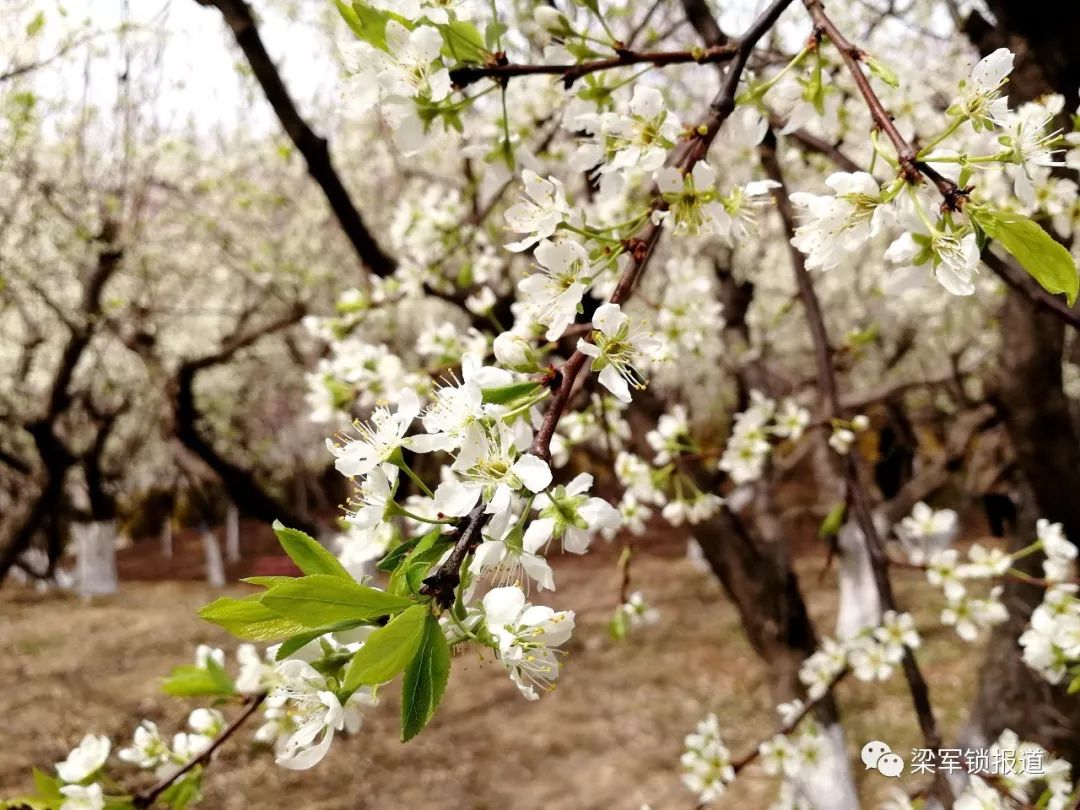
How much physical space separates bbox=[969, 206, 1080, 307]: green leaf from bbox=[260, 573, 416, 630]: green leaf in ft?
1.80

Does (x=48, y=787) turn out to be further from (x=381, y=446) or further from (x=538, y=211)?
(x=538, y=211)

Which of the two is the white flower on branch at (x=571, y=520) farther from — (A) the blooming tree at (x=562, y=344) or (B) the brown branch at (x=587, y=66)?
(B) the brown branch at (x=587, y=66)

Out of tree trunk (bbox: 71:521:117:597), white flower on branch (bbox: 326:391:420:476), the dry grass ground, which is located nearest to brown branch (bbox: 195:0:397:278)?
white flower on branch (bbox: 326:391:420:476)

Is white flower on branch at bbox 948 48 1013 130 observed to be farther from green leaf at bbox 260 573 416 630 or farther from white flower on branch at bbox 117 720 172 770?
white flower on branch at bbox 117 720 172 770

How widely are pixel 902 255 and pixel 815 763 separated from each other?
1.97 meters

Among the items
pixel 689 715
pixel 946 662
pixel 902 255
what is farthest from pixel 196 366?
pixel 946 662

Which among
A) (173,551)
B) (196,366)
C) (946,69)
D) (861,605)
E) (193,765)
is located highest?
(946,69)

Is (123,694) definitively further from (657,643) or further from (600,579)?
(600,579)

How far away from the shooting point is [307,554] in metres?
0.58

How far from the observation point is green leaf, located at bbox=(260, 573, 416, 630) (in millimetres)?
506

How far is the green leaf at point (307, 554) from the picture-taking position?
22.6 inches

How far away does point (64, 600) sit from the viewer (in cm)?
810

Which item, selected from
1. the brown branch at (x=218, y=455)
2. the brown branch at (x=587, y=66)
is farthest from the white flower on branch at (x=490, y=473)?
the brown branch at (x=218, y=455)

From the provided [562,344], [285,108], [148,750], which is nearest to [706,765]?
[562,344]
